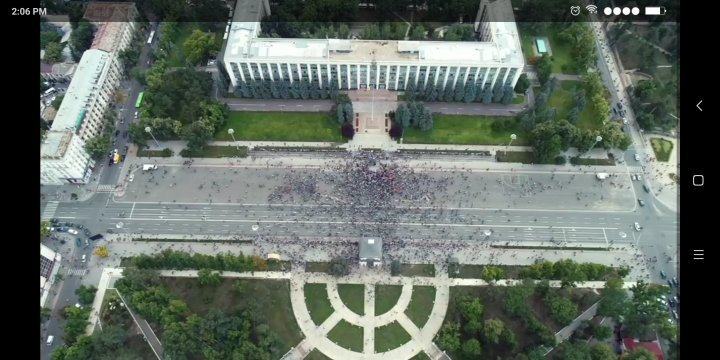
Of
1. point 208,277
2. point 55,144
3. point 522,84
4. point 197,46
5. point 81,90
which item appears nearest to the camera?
point 208,277

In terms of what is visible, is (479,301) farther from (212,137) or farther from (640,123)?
(212,137)

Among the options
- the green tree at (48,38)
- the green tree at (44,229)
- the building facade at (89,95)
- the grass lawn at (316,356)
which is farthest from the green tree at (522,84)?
the green tree at (48,38)

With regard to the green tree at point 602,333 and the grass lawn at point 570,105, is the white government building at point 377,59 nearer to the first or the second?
the grass lawn at point 570,105

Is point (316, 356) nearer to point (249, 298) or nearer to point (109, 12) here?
point (249, 298)

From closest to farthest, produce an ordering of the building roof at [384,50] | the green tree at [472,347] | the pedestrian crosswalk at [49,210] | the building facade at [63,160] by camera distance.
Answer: the green tree at [472,347], the building facade at [63,160], the pedestrian crosswalk at [49,210], the building roof at [384,50]

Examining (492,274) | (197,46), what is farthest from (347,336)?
(197,46)

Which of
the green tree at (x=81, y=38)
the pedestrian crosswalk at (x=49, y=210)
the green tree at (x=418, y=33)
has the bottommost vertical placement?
the pedestrian crosswalk at (x=49, y=210)

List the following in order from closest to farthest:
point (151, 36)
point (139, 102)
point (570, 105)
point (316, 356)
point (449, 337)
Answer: point (449, 337), point (316, 356), point (570, 105), point (139, 102), point (151, 36)
